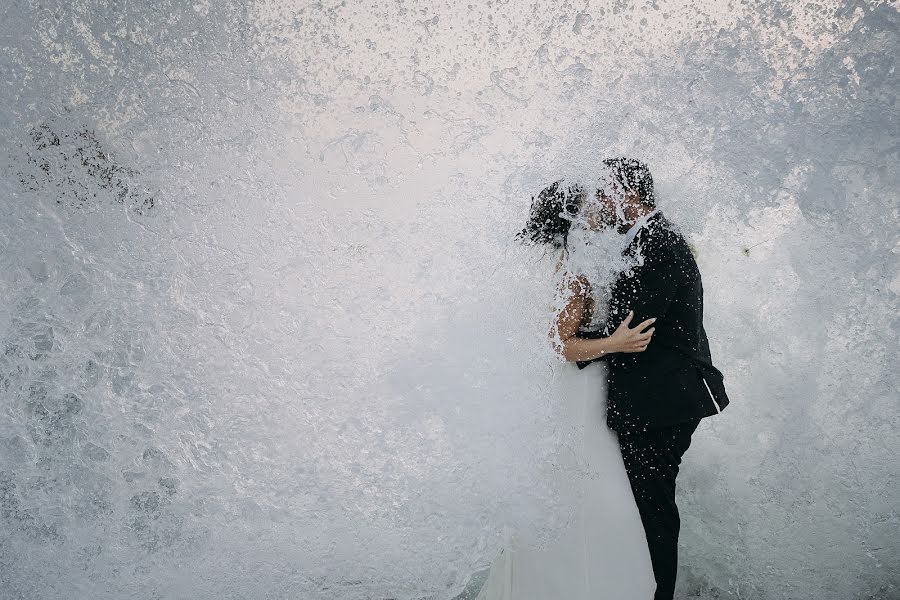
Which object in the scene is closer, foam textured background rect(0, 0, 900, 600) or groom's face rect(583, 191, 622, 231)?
groom's face rect(583, 191, 622, 231)

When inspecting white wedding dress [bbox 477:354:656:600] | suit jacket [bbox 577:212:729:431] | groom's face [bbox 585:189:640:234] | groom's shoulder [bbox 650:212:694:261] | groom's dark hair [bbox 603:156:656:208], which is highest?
groom's dark hair [bbox 603:156:656:208]

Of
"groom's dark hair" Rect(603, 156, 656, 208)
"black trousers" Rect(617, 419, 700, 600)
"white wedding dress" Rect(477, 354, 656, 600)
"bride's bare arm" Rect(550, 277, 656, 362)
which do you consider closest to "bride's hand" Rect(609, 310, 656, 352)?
"bride's bare arm" Rect(550, 277, 656, 362)

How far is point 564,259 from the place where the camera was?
2602 mm

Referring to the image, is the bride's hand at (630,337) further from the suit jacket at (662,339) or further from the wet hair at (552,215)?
the wet hair at (552,215)

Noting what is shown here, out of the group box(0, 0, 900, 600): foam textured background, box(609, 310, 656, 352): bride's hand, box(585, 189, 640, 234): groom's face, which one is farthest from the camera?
box(0, 0, 900, 600): foam textured background

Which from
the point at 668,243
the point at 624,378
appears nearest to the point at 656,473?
A: the point at 624,378

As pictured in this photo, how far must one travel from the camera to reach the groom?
98.6 inches

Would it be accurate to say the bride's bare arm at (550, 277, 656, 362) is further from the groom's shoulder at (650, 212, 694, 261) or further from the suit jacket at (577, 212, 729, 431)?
the groom's shoulder at (650, 212, 694, 261)

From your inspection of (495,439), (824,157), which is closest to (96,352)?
(495,439)

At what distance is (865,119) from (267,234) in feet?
7.77

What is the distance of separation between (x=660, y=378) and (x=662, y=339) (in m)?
0.13

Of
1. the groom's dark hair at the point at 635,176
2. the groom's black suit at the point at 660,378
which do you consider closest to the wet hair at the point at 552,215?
the groom's dark hair at the point at 635,176

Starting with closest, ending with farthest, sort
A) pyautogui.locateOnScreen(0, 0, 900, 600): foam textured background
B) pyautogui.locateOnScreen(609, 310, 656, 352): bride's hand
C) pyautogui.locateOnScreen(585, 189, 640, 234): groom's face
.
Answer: pyautogui.locateOnScreen(609, 310, 656, 352): bride's hand < pyautogui.locateOnScreen(585, 189, 640, 234): groom's face < pyautogui.locateOnScreen(0, 0, 900, 600): foam textured background

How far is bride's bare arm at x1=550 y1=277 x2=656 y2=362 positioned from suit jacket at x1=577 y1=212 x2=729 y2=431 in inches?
1.6
